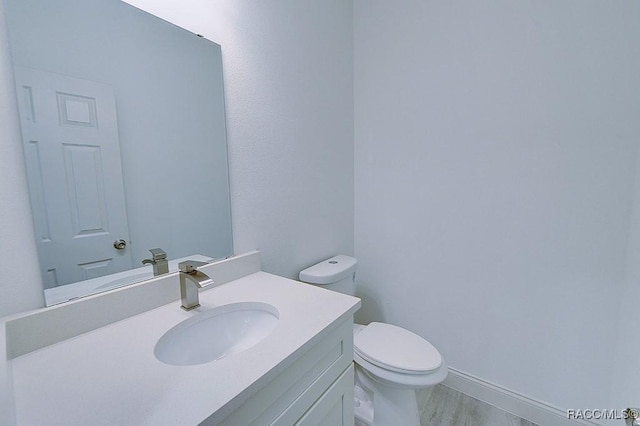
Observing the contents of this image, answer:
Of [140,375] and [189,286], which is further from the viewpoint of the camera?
[189,286]

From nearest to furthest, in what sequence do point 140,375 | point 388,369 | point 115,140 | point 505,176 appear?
point 140,375
point 115,140
point 388,369
point 505,176

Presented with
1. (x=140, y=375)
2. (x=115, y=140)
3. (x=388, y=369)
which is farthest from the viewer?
(x=388, y=369)

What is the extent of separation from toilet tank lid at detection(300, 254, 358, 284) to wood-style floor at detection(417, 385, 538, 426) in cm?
88

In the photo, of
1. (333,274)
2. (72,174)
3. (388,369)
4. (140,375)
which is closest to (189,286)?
(140,375)

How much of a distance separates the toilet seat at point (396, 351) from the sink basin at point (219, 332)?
0.59 metres

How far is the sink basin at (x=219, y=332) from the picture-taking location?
2.44 feet

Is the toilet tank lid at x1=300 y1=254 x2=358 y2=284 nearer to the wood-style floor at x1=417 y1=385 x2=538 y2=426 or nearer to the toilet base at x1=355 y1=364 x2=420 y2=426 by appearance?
the toilet base at x1=355 y1=364 x2=420 y2=426

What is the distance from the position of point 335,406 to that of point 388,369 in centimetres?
42

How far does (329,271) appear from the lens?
141cm

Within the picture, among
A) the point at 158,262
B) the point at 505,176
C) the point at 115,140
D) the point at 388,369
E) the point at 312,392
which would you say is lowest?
the point at 388,369

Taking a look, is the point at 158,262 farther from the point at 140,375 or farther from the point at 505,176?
the point at 505,176

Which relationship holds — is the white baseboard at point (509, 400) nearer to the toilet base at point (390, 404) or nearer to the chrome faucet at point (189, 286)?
the toilet base at point (390, 404)

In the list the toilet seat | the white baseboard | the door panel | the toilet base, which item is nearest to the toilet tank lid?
the toilet seat

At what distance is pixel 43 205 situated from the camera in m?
0.68
